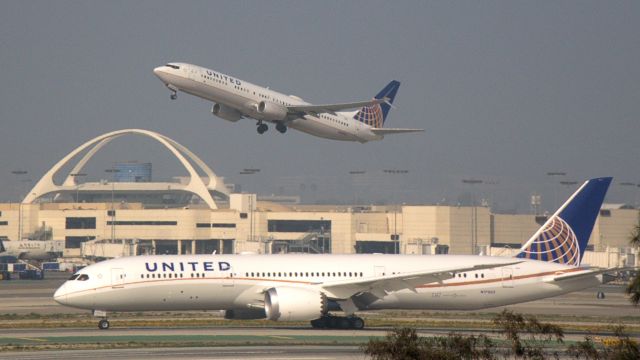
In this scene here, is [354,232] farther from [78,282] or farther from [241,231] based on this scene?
→ [78,282]

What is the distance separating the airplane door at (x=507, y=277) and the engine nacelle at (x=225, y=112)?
29299 millimetres

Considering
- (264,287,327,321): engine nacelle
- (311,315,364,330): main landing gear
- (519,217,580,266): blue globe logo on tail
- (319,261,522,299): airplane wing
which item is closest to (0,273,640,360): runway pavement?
(311,315,364,330): main landing gear

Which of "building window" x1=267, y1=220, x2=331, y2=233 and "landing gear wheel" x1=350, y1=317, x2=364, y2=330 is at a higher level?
"building window" x1=267, y1=220, x2=331, y2=233

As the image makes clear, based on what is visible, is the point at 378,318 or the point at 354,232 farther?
the point at 354,232

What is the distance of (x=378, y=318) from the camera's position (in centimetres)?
6700

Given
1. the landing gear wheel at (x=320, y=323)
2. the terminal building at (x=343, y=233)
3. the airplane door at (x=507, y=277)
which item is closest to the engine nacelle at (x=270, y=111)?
the landing gear wheel at (x=320, y=323)

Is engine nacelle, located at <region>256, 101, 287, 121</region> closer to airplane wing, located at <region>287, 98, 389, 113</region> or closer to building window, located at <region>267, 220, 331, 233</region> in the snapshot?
airplane wing, located at <region>287, 98, 389, 113</region>

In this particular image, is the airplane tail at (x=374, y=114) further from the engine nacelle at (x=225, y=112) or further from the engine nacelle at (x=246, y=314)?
the engine nacelle at (x=246, y=314)

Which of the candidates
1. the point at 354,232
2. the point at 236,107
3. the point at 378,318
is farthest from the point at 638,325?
the point at 354,232

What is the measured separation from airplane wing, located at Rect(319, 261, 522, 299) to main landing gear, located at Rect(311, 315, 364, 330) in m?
1.37

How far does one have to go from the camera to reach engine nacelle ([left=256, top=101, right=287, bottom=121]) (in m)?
81.2

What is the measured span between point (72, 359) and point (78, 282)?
50.7 ft

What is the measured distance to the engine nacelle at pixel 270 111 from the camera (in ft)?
267

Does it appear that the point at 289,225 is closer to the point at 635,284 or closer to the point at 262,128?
the point at 262,128
